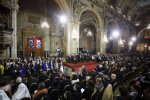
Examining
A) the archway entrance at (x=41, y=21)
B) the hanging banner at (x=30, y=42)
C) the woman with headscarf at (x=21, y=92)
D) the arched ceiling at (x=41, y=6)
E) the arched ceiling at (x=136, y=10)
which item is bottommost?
the woman with headscarf at (x=21, y=92)

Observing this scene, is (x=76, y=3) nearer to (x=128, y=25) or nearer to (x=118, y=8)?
(x=118, y=8)

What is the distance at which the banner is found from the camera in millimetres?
16194

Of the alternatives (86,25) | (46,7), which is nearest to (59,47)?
(46,7)

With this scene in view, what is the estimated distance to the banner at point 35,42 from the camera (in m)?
16.2

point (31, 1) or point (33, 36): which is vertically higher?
point (31, 1)

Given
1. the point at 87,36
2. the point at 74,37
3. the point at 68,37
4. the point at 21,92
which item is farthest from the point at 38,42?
the point at 21,92

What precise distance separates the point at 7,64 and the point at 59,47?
10.9m

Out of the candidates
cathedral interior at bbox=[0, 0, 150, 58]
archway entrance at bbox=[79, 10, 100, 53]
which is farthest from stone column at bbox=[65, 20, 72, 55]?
archway entrance at bbox=[79, 10, 100, 53]

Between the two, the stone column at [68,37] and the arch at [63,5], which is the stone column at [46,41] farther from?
the arch at [63,5]

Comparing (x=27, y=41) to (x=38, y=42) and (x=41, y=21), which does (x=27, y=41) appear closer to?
(x=38, y=42)

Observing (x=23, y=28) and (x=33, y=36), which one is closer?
(x=23, y=28)

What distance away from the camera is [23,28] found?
15.4m

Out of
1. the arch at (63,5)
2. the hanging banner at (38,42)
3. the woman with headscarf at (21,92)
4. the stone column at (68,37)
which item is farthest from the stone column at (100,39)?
the woman with headscarf at (21,92)

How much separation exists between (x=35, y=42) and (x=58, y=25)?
408 cm
